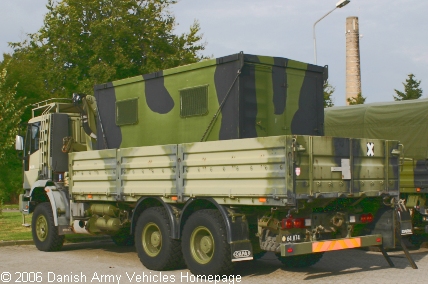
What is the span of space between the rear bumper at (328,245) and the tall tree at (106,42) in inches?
631

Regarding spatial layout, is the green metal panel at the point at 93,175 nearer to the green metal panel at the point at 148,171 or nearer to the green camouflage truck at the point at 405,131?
the green metal panel at the point at 148,171

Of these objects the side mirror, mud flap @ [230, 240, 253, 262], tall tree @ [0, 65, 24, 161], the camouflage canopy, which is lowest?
Answer: mud flap @ [230, 240, 253, 262]

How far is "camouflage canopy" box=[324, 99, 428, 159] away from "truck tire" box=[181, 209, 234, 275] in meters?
6.06

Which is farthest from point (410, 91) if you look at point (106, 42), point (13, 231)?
point (13, 231)

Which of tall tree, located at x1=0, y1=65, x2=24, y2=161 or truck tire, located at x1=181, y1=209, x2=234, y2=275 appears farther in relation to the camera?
tall tree, located at x1=0, y1=65, x2=24, y2=161

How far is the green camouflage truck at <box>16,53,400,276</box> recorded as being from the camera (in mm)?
9117

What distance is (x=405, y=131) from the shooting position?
46.9ft

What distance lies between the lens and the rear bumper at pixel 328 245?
8938 millimetres

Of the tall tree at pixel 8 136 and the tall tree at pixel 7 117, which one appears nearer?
the tall tree at pixel 7 117

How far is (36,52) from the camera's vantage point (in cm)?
2839

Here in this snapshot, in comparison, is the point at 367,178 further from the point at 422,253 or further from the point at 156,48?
the point at 156,48

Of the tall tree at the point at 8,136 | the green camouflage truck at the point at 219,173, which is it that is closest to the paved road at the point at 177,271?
the green camouflage truck at the point at 219,173

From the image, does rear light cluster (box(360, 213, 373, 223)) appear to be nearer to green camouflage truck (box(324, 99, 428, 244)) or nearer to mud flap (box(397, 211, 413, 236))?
mud flap (box(397, 211, 413, 236))

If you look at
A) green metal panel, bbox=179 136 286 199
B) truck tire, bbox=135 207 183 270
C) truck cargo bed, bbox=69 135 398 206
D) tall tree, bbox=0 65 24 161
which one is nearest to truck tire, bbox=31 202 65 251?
truck cargo bed, bbox=69 135 398 206
